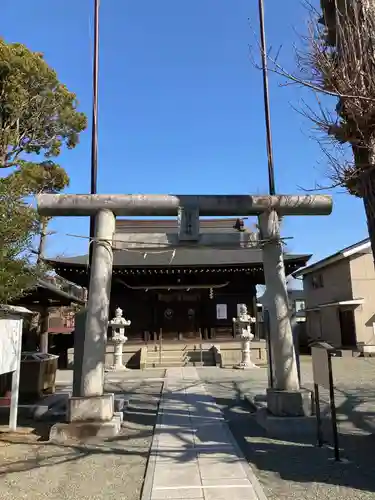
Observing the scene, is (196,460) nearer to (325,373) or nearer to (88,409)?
(325,373)

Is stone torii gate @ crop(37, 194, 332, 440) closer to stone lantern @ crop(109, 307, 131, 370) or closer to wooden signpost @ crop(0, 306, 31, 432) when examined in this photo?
wooden signpost @ crop(0, 306, 31, 432)

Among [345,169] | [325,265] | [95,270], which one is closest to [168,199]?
[95,270]

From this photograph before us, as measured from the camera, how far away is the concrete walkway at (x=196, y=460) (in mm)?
4473

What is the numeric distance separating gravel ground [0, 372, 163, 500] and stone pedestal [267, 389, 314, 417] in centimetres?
229

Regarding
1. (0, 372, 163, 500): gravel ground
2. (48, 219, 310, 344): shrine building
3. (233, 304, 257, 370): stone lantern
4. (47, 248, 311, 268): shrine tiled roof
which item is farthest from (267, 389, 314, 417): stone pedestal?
(48, 219, 310, 344): shrine building

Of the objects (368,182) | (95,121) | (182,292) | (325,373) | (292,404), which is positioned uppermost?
(95,121)

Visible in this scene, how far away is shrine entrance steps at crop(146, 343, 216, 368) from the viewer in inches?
768

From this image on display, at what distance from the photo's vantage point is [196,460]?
18.4 feet

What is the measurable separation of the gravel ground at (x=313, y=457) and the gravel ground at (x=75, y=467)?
156 centimetres

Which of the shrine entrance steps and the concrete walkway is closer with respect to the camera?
the concrete walkway

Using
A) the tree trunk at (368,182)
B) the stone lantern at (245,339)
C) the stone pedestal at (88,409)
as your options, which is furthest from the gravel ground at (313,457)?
the stone lantern at (245,339)

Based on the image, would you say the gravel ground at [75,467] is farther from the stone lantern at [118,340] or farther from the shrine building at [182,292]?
the shrine building at [182,292]

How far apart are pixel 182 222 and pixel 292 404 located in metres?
3.85

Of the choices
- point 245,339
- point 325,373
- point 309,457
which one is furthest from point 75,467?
point 245,339
